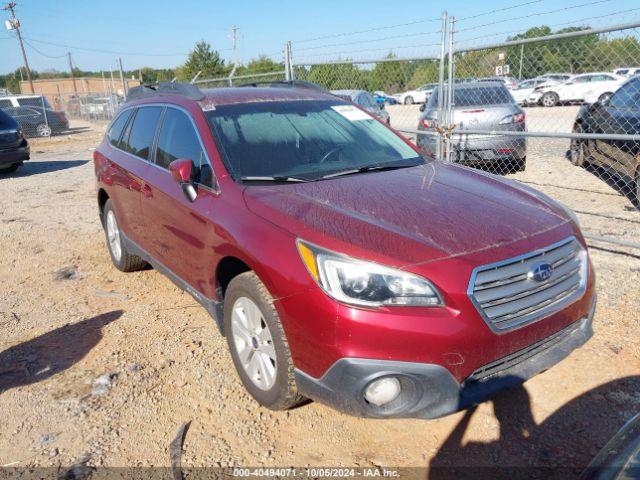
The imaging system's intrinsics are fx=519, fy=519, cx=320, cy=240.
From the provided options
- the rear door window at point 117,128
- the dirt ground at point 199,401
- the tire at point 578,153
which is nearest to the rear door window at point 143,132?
the rear door window at point 117,128

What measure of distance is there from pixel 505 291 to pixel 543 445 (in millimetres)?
846

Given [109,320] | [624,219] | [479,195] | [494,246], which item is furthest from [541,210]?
[624,219]

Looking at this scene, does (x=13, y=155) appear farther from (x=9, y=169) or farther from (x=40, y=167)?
(x=40, y=167)

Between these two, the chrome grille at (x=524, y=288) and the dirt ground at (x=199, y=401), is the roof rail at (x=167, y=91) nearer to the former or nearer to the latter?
the dirt ground at (x=199, y=401)

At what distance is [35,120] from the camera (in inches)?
856

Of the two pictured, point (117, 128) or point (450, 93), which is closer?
point (117, 128)

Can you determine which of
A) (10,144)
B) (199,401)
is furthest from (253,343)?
(10,144)

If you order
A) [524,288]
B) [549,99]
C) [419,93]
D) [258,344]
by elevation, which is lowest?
[258,344]

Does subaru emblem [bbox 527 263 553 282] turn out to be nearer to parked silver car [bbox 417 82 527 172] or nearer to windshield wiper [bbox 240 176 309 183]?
windshield wiper [bbox 240 176 309 183]

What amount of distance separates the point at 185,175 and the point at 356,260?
4.58 feet

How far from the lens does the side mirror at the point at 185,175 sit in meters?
3.21

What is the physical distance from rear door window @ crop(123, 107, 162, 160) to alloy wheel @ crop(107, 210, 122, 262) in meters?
0.83

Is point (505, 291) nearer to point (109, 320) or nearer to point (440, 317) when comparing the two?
point (440, 317)

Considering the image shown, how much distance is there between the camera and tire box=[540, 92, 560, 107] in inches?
428
